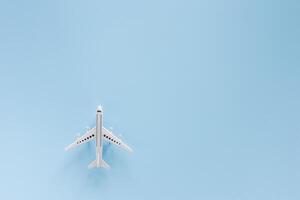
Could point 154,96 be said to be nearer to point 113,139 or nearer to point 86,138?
point 113,139

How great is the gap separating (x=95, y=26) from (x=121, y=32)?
0.17 m

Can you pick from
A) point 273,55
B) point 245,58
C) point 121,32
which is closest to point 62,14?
point 121,32

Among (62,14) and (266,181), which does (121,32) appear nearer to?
(62,14)

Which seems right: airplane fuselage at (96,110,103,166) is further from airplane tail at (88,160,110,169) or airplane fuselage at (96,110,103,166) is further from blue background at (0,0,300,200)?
blue background at (0,0,300,200)

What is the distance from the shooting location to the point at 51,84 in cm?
266

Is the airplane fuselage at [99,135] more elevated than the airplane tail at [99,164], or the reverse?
the airplane fuselage at [99,135]

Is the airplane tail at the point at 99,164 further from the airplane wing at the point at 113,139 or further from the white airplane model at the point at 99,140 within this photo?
the airplane wing at the point at 113,139

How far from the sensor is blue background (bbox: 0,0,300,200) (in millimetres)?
2633

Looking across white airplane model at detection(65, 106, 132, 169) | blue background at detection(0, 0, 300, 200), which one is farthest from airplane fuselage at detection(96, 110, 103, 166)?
blue background at detection(0, 0, 300, 200)

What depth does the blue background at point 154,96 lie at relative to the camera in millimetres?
2633

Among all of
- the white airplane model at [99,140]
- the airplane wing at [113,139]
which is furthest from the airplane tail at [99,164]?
the airplane wing at [113,139]

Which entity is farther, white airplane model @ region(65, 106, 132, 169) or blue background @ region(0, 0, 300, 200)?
blue background @ region(0, 0, 300, 200)

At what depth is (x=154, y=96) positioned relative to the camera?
2701mm

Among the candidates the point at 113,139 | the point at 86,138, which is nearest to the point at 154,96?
the point at 113,139
